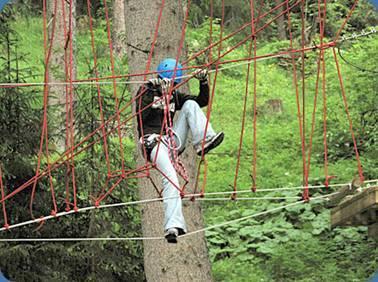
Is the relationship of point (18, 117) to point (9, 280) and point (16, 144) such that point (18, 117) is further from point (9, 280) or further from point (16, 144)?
point (9, 280)

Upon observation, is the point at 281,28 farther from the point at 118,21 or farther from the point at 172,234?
the point at 172,234

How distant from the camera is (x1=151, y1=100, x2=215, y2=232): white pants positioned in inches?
163

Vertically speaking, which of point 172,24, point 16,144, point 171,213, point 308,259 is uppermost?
point 172,24

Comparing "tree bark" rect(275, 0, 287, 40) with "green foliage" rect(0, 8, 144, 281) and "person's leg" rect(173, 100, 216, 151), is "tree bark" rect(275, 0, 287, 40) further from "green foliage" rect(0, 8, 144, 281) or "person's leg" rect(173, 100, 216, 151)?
"person's leg" rect(173, 100, 216, 151)

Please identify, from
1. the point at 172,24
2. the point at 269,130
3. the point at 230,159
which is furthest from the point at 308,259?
the point at 269,130

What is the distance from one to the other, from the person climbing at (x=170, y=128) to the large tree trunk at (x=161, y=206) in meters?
1.17

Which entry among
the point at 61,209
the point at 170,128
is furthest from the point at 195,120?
the point at 61,209

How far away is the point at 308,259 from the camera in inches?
264

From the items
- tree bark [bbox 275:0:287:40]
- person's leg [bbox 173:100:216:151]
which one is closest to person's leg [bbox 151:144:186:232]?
person's leg [bbox 173:100:216:151]

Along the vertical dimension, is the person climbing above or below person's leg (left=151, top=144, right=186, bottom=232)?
above

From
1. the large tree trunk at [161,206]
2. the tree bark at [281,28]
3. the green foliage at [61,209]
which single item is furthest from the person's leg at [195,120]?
the tree bark at [281,28]

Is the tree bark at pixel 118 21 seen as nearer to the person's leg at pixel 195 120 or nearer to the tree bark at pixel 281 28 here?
the tree bark at pixel 281 28

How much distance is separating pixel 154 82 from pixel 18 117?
7.43 ft

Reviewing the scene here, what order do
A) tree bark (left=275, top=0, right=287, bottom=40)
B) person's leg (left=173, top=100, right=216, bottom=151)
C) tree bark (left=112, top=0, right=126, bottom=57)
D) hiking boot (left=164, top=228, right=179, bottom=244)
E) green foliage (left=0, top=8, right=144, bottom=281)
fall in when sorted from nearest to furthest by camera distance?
hiking boot (left=164, top=228, right=179, bottom=244) → person's leg (left=173, top=100, right=216, bottom=151) → green foliage (left=0, top=8, right=144, bottom=281) → tree bark (left=112, top=0, right=126, bottom=57) → tree bark (left=275, top=0, right=287, bottom=40)
